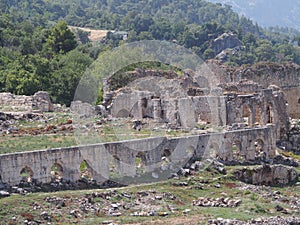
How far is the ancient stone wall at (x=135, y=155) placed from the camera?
3238cm

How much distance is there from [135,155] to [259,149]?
9622 mm

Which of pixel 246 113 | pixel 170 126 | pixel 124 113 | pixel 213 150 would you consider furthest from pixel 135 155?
pixel 246 113

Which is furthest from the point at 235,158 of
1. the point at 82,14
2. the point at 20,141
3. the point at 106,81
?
the point at 82,14

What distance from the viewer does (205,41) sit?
145250mm

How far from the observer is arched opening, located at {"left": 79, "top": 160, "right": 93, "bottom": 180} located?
114ft

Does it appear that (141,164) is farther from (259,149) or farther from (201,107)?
(201,107)

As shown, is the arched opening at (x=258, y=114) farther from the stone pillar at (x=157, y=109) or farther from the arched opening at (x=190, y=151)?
the arched opening at (x=190, y=151)

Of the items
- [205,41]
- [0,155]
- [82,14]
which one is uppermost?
[82,14]

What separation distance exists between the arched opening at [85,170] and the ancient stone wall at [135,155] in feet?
0.51

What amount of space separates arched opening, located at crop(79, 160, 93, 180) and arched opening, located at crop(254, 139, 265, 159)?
1095 cm

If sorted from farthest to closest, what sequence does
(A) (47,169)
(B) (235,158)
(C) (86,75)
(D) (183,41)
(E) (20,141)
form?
(D) (183,41)
(C) (86,75)
(B) (235,158)
(E) (20,141)
(A) (47,169)

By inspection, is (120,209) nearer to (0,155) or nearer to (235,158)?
(0,155)

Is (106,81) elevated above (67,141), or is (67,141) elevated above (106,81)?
(106,81)

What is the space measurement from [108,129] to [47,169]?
9.38m
